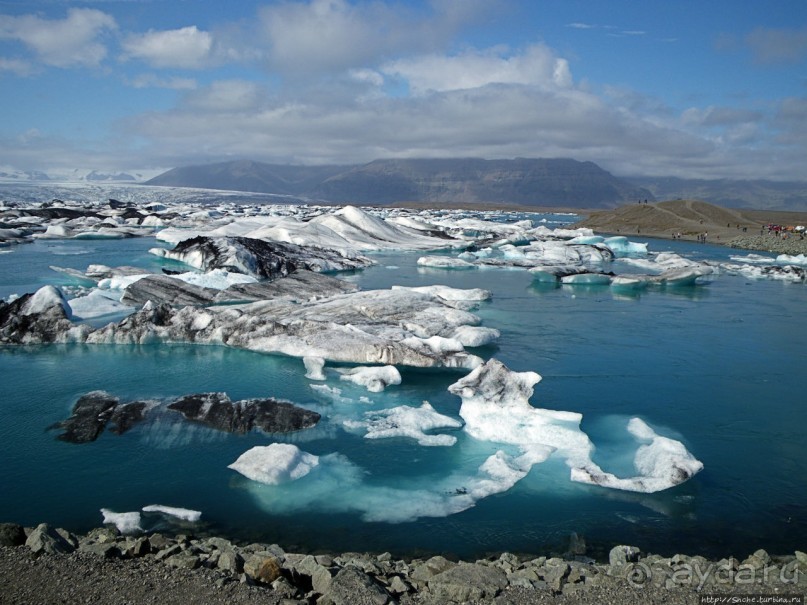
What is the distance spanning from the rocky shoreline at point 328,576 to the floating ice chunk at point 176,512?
1.73 ft

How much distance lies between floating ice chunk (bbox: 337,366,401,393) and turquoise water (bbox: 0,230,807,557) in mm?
183

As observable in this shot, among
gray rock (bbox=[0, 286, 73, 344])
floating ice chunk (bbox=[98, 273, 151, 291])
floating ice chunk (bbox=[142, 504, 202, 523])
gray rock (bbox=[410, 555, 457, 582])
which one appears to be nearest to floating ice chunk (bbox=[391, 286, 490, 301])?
floating ice chunk (bbox=[98, 273, 151, 291])

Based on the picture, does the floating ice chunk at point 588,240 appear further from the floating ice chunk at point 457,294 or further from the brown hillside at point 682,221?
the floating ice chunk at point 457,294

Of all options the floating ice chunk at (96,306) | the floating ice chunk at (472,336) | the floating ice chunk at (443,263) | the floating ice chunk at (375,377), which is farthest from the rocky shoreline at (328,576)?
the floating ice chunk at (443,263)

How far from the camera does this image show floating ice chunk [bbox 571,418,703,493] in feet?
20.5

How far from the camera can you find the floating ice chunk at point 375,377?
9.10 m

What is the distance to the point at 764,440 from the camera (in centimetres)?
769

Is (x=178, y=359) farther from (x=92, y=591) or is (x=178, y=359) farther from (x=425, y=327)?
(x=92, y=591)

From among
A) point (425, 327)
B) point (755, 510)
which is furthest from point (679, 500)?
point (425, 327)

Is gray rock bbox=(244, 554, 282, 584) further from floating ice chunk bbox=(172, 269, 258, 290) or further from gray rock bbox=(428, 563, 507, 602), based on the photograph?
floating ice chunk bbox=(172, 269, 258, 290)

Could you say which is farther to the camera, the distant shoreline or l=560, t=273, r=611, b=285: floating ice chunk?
the distant shoreline

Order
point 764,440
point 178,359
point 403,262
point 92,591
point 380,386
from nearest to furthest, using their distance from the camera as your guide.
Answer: point 92,591
point 764,440
point 380,386
point 178,359
point 403,262

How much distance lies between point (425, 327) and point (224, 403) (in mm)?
4733

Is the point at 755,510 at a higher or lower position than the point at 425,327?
lower
